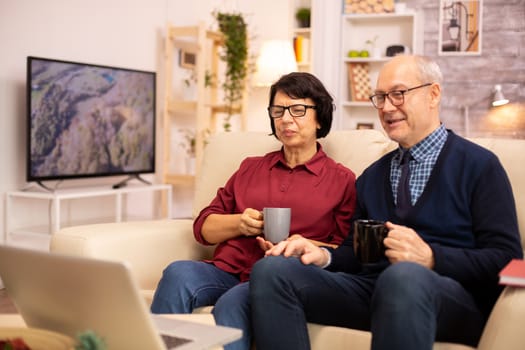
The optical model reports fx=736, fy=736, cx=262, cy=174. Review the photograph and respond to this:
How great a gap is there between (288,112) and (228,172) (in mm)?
398

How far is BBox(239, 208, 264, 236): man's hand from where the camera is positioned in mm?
2074

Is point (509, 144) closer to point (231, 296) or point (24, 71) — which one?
point (231, 296)

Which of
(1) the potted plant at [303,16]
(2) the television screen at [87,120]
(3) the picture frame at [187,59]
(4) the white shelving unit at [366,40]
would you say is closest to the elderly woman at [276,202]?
(2) the television screen at [87,120]

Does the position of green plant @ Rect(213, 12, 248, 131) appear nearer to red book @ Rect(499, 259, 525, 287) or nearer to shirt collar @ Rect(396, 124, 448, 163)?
shirt collar @ Rect(396, 124, 448, 163)

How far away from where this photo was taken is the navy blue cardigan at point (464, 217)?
5.71ft

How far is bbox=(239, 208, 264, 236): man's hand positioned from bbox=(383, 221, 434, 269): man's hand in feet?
1.53

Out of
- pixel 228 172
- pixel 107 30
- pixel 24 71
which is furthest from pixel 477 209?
pixel 107 30

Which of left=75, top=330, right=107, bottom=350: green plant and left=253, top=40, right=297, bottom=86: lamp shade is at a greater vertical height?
left=253, top=40, right=297, bottom=86: lamp shade

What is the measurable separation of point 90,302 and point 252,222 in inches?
35.1

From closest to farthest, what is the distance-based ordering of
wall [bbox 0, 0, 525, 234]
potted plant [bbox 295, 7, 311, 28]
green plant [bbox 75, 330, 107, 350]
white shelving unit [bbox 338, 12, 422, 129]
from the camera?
green plant [bbox 75, 330, 107, 350], wall [bbox 0, 0, 525, 234], white shelving unit [bbox 338, 12, 422, 129], potted plant [bbox 295, 7, 311, 28]

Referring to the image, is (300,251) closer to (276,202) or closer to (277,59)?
(276,202)

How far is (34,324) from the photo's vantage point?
1381 mm

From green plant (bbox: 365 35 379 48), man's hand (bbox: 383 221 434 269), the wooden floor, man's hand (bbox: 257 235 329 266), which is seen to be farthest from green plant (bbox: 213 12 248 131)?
man's hand (bbox: 383 221 434 269)

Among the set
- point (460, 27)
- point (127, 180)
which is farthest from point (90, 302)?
point (460, 27)
